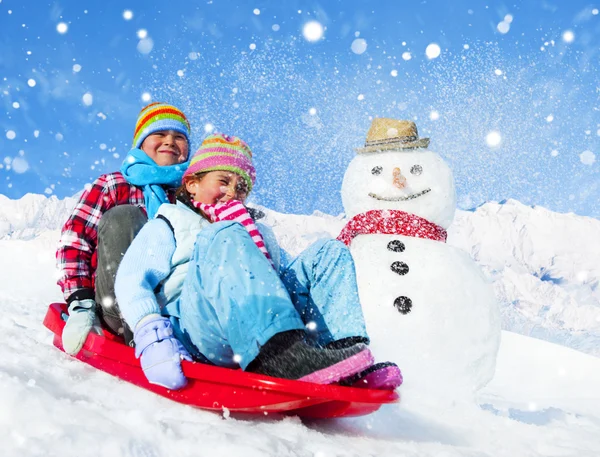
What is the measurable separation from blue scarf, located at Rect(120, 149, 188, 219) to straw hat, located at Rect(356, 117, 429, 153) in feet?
3.98

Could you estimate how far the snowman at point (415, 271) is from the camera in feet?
8.46

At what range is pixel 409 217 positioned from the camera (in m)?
2.82

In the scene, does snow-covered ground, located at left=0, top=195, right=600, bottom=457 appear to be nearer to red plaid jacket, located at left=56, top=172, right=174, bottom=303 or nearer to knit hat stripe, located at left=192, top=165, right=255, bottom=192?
red plaid jacket, located at left=56, top=172, right=174, bottom=303

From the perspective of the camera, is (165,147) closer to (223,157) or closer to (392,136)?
(223,157)

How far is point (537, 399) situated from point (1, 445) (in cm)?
356

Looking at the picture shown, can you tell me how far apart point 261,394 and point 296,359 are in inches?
4.7

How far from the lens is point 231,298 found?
132 cm

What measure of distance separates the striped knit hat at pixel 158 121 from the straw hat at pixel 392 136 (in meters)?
1.07

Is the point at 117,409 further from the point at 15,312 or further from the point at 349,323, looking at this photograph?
the point at 15,312

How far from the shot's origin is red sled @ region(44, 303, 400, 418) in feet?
3.93

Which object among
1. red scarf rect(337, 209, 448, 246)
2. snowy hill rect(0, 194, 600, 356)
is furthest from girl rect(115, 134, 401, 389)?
snowy hill rect(0, 194, 600, 356)

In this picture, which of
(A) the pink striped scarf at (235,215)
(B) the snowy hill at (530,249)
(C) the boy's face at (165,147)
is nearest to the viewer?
(A) the pink striped scarf at (235,215)

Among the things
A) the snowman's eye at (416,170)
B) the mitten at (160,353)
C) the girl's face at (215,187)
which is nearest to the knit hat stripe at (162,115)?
the girl's face at (215,187)

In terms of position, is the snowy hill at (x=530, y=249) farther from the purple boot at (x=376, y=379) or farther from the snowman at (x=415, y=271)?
the purple boot at (x=376, y=379)
